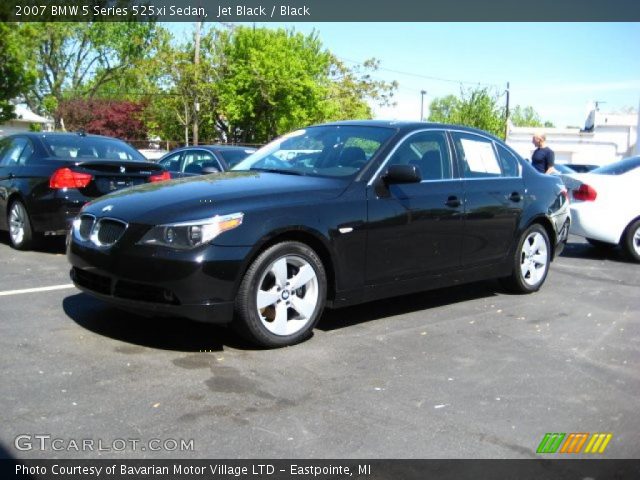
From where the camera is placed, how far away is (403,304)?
633cm

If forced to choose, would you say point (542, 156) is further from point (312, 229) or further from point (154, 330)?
point (154, 330)

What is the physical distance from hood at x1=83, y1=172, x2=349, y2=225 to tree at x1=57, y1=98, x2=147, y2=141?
155 ft

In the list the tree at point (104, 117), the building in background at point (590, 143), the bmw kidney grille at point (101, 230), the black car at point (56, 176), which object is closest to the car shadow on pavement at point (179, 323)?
the bmw kidney grille at point (101, 230)

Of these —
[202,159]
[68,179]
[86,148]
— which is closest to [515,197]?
[68,179]

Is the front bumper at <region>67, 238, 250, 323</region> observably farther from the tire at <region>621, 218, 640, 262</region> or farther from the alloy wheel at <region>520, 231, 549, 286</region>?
the tire at <region>621, 218, 640, 262</region>

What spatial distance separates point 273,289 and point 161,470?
1.89 m

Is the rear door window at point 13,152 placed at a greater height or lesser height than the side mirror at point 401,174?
greater

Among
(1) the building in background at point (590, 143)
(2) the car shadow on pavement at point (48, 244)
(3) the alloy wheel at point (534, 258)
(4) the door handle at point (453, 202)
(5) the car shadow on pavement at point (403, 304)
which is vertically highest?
(1) the building in background at point (590, 143)

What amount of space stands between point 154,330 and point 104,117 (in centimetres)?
4818

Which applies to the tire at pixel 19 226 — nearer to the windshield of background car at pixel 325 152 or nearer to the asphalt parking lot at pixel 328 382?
the asphalt parking lot at pixel 328 382

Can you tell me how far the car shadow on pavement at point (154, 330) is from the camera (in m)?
4.73

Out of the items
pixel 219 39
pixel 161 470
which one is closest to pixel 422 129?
pixel 161 470

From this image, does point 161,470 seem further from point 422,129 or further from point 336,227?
point 422,129

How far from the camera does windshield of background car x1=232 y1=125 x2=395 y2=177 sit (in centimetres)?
546
